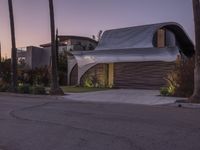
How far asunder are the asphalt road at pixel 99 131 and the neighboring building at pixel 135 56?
55.5 ft

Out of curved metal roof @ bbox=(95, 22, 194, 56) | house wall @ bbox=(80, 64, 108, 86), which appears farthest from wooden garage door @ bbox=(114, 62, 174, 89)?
curved metal roof @ bbox=(95, 22, 194, 56)

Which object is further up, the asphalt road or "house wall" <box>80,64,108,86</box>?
"house wall" <box>80,64,108,86</box>

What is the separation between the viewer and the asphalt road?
8.76 metres

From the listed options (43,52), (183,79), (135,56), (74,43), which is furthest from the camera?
(43,52)

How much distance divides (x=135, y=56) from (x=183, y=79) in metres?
9.43

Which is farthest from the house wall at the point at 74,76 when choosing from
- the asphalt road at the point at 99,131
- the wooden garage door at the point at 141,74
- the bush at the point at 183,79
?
the asphalt road at the point at 99,131

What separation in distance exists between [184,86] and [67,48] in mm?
26005

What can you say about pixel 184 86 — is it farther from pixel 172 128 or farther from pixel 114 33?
pixel 114 33

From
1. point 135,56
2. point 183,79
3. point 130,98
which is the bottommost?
point 130,98

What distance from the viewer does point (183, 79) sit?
74.3 feet

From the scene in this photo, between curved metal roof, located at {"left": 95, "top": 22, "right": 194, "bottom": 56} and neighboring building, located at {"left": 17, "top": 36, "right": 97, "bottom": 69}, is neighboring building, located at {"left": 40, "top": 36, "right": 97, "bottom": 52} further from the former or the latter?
curved metal roof, located at {"left": 95, "top": 22, "right": 194, "bottom": 56}

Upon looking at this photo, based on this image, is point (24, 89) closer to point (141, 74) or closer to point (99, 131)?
point (141, 74)

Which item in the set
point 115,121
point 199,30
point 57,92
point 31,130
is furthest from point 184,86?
point 31,130

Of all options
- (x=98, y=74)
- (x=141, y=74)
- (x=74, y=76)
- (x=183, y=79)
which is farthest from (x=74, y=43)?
(x=183, y=79)
